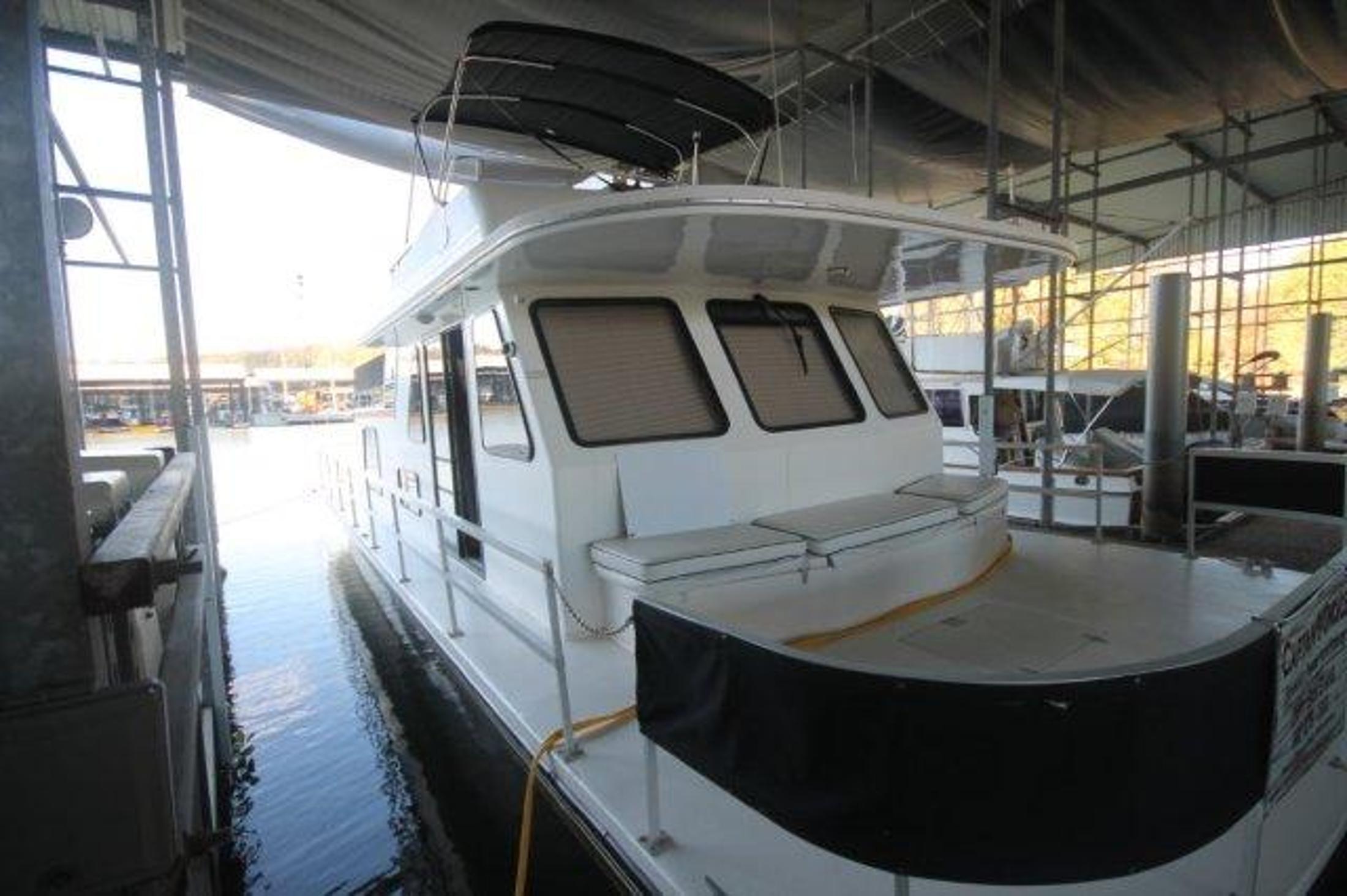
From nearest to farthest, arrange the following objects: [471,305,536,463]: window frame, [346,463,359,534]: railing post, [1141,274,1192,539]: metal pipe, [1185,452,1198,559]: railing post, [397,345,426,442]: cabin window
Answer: [471,305,536,463]: window frame
[1185,452,1198,559]: railing post
[397,345,426,442]: cabin window
[1141,274,1192,539]: metal pipe
[346,463,359,534]: railing post

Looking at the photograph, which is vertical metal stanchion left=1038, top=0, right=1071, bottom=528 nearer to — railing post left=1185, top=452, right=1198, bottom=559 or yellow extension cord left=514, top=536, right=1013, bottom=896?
railing post left=1185, top=452, right=1198, bottom=559

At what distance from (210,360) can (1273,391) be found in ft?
162

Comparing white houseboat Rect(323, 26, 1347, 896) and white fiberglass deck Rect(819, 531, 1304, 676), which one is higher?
white houseboat Rect(323, 26, 1347, 896)

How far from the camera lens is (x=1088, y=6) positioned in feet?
20.2

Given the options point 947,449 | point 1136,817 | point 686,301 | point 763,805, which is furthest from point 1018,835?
point 947,449

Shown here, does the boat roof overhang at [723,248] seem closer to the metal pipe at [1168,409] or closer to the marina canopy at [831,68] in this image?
the marina canopy at [831,68]

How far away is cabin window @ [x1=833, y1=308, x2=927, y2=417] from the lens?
4.69 m

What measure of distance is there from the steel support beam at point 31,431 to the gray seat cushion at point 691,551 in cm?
200

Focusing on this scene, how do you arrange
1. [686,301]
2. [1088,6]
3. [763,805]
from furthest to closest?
[1088,6]
[686,301]
[763,805]

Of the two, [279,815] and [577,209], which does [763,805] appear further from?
[279,815]

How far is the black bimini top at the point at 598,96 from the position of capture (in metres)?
3.31

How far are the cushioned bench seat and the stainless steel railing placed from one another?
221 centimetres

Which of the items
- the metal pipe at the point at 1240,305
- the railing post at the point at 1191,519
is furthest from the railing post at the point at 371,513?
the metal pipe at the point at 1240,305

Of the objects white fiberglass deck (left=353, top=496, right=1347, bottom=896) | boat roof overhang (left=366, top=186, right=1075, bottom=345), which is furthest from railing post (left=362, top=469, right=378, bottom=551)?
boat roof overhang (left=366, top=186, right=1075, bottom=345)
